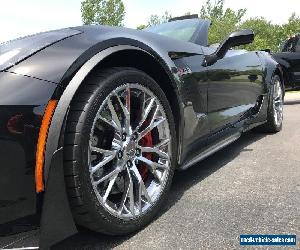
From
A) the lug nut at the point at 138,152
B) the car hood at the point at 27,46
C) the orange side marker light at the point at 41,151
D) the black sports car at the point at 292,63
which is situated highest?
the car hood at the point at 27,46

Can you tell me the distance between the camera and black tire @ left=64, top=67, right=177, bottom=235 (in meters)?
1.82

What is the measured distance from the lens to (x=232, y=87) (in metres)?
3.55

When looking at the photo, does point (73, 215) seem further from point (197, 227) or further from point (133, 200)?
point (197, 227)

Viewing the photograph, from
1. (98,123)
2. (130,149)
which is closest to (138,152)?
(130,149)

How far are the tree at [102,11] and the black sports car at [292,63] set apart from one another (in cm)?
3037

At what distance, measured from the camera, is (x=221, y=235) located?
6.94 ft

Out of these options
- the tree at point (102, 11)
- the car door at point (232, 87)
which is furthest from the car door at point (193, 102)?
the tree at point (102, 11)

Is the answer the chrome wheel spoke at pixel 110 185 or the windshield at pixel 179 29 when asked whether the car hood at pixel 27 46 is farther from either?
the windshield at pixel 179 29

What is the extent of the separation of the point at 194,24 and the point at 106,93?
6.21 feet

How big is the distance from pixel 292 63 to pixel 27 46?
28.3 feet

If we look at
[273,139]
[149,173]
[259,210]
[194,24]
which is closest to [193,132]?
[149,173]

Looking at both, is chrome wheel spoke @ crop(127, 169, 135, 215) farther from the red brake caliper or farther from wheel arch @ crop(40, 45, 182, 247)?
wheel arch @ crop(40, 45, 182, 247)

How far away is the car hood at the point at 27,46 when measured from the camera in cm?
186

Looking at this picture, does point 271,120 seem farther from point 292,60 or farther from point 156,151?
point 292,60
